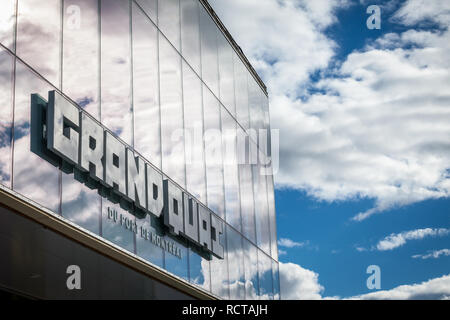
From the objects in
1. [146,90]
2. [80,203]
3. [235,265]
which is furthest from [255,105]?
[80,203]

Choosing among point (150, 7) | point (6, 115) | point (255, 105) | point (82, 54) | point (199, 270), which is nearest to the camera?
point (6, 115)

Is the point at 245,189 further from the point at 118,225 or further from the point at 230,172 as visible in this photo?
the point at 118,225

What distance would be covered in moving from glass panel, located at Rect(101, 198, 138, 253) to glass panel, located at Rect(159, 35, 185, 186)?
3237mm

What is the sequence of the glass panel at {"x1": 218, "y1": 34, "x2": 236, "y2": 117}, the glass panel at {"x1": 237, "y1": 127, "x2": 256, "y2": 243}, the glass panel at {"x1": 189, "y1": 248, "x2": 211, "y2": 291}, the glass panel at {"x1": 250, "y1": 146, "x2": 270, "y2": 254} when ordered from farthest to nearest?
1. the glass panel at {"x1": 250, "y1": 146, "x2": 270, "y2": 254}
2. the glass panel at {"x1": 237, "y1": 127, "x2": 256, "y2": 243}
3. the glass panel at {"x1": 218, "y1": 34, "x2": 236, "y2": 117}
4. the glass panel at {"x1": 189, "y1": 248, "x2": 211, "y2": 291}

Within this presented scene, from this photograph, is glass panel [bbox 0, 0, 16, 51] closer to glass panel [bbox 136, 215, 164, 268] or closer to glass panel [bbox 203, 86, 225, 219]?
glass panel [bbox 136, 215, 164, 268]

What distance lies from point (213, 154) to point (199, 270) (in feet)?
15.5

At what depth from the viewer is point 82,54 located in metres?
16.9

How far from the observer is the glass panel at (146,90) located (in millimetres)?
19797

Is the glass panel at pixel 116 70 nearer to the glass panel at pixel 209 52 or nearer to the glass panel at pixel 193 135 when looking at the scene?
the glass panel at pixel 193 135

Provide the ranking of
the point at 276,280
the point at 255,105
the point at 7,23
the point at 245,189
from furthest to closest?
the point at 255,105 < the point at 276,280 < the point at 245,189 < the point at 7,23

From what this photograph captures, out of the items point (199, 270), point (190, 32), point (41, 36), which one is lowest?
point (199, 270)

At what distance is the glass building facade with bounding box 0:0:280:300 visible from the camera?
14453 millimetres

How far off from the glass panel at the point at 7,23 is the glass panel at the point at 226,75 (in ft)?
47.6

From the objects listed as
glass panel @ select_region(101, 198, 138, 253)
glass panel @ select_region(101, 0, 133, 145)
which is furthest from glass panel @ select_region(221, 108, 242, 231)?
glass panel @ select_region(101, 198, 138, 253)
